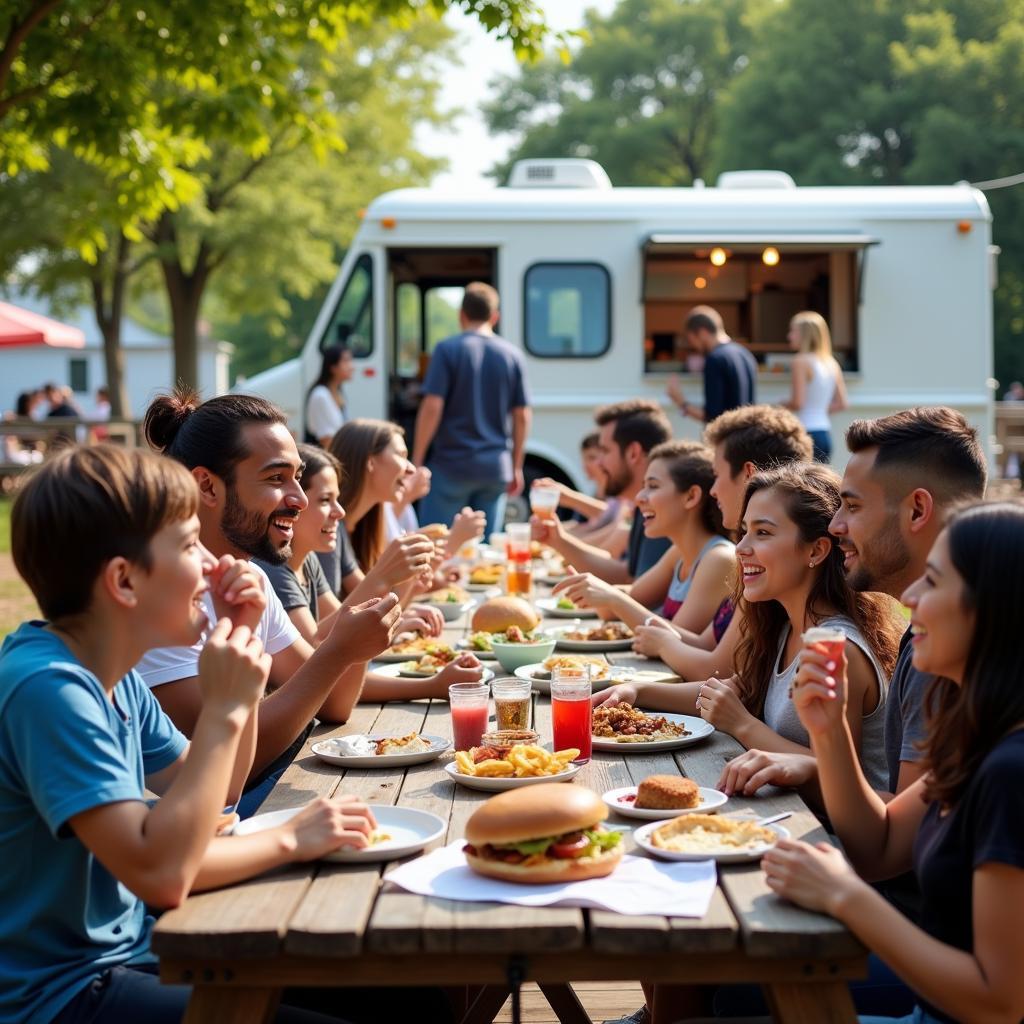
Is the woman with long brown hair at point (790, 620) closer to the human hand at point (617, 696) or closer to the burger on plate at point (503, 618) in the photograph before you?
the human hand at point (617, 696)

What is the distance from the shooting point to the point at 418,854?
2129 millimetres

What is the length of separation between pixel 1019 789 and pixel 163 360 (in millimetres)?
51511

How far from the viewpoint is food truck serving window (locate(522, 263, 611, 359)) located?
10.8 meters

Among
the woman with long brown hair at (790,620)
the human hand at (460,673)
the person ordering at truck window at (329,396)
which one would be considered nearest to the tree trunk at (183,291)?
the person ordering at truck window at (329,396)

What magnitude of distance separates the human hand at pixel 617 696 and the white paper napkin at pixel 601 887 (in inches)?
43.1

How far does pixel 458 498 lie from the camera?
8.80 meters

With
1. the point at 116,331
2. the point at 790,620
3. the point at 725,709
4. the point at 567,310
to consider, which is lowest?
the point at 725,709

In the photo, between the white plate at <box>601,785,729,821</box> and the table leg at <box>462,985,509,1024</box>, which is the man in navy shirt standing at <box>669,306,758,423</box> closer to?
the table leg at <box>462,985,509,1024</box>

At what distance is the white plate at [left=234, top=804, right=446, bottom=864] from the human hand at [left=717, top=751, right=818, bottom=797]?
587 millimetres

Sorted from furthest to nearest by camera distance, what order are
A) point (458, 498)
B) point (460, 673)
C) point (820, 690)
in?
1. point (458, 498)
2. point (460, 673)
3. point (820, 690)

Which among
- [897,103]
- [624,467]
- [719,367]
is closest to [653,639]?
[624,467]

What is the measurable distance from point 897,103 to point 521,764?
32.6 metres

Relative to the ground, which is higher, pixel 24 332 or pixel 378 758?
pixel 24 332

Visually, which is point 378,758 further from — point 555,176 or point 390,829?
point 555,176
